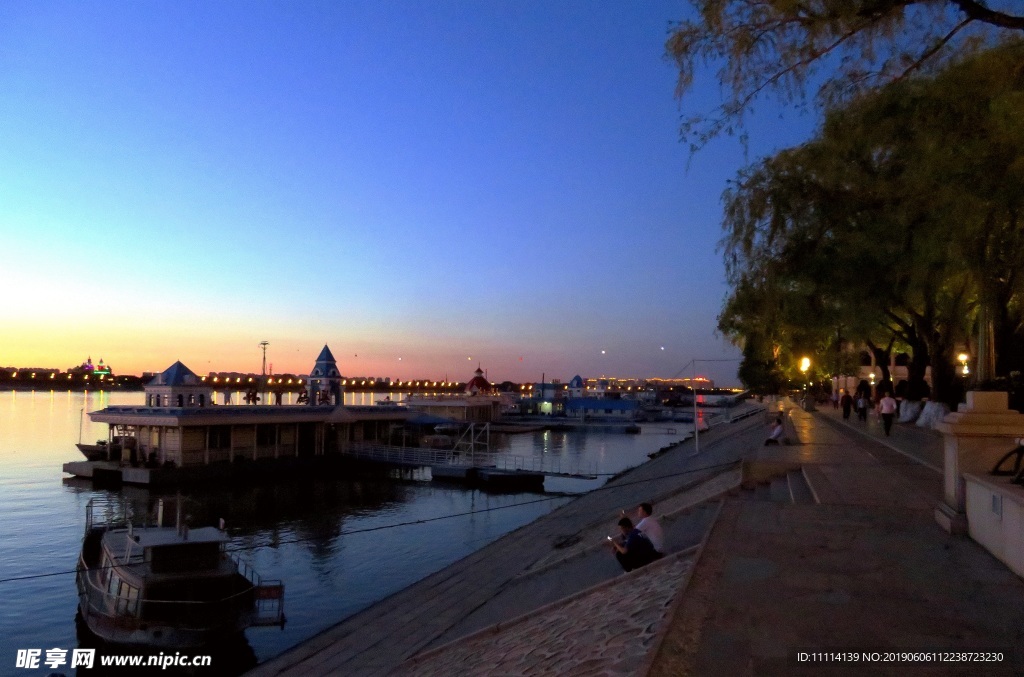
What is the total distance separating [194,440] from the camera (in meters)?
42.8

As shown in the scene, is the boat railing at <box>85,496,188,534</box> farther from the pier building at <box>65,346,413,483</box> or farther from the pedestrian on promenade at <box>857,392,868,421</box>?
the pedestrian on promenade at <box>857,392,868,421</box>

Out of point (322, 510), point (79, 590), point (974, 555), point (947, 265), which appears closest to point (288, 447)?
point (322, 510)

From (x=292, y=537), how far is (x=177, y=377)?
20.7 m

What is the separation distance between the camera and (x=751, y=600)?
6328mm

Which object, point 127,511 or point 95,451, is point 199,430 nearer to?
point 95,451

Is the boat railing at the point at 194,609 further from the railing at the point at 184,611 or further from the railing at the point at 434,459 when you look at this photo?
the railing at the point at 434,459

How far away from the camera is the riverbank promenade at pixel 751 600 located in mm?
5402

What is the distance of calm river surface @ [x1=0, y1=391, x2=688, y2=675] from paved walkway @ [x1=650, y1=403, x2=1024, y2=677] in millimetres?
12654

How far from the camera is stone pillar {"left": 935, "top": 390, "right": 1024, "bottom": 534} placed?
824cm

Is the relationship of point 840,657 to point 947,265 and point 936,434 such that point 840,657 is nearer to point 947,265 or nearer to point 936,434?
point 947,265

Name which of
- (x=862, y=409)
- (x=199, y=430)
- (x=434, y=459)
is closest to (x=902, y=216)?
(x=862, y=409)

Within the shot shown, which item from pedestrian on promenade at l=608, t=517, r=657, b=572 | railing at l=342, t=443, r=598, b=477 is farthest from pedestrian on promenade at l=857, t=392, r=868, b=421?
pedestrian on promenade at l=608, t=517, r=657, b=572

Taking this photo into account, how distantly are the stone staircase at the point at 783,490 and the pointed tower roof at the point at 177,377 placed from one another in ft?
129

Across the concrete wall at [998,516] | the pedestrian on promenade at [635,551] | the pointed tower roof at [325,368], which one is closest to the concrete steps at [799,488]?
the pedestrian on promenade at [635,551]
